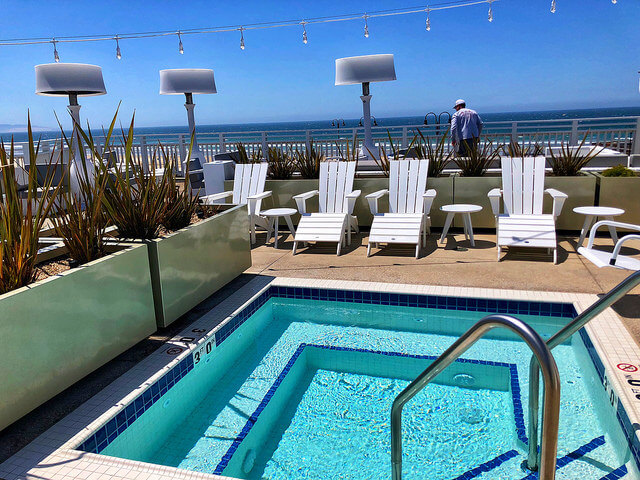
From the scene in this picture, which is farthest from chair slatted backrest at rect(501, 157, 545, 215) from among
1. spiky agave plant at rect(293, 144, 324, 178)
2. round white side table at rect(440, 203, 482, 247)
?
spiky agave plant at rect(293, 144, 324, 178)

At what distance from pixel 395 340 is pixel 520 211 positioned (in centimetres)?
258

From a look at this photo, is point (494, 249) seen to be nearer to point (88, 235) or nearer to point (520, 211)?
point (520, 211)

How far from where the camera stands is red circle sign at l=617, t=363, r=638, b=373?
2.56m

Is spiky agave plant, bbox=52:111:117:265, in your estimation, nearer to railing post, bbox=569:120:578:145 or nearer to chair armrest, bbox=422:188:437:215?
chair armrest, bbox=422:188:437:215

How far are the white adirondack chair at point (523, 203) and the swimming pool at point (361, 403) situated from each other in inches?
55.4

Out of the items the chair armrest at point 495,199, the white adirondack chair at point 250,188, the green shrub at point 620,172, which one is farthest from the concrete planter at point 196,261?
the green shrub at point 620,172

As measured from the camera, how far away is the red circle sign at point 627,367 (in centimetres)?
256

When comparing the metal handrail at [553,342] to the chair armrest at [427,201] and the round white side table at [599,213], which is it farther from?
the chair armrest at [427,201]

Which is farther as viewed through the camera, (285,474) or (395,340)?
(395,340)

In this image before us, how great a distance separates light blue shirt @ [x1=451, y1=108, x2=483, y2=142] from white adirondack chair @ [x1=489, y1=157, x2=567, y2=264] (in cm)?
192

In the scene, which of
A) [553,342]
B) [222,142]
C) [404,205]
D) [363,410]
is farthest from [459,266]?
[222,142]

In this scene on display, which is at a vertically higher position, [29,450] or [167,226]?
[167,226]

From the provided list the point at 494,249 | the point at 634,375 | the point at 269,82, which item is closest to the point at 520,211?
the point at 494,249

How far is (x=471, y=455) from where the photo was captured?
7.77 ft
